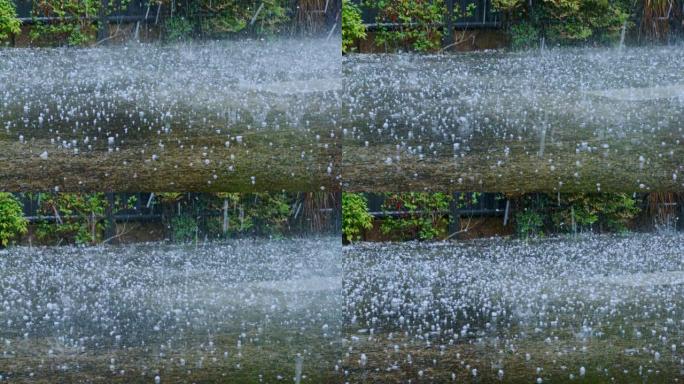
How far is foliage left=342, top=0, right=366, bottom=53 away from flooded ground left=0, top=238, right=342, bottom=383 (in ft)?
1.96

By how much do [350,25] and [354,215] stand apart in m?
0.56

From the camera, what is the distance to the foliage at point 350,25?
2.31 meters

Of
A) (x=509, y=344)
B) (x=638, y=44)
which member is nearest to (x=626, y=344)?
(x=509, y=344)

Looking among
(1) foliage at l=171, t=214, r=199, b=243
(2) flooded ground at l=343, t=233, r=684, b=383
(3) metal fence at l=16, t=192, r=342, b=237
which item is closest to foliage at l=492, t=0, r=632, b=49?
(2) flooded ground at l=343, t=233, r=684, b=383

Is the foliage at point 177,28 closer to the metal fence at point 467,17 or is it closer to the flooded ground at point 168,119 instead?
the flooded ground at point 168,119

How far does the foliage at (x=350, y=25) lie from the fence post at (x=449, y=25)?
0.80 feet

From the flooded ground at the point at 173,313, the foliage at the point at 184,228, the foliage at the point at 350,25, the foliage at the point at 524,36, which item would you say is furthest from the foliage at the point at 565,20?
the foliage at the point at 184,228

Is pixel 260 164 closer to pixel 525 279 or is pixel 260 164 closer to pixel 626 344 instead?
pixel 525 279

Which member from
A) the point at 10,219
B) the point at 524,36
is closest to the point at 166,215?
the point at 10,219

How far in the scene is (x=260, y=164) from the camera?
7.33 feet

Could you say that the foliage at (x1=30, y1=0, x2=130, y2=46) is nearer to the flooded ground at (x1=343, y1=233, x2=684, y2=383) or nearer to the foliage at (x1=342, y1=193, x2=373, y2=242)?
the foliage at (x1=342, y1=193, x2=373, y2=242)

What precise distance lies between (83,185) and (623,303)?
1573 mm

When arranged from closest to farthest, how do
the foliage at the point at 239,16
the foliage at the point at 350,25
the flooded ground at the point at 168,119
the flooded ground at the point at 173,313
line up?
1. the flooded ground at the point at 173,313
2. the flooded ground at the point at 168,119
3. the foliage at the point at 350,25
4. the foliage at the point at 239,16

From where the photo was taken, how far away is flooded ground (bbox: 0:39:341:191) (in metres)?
2.21
